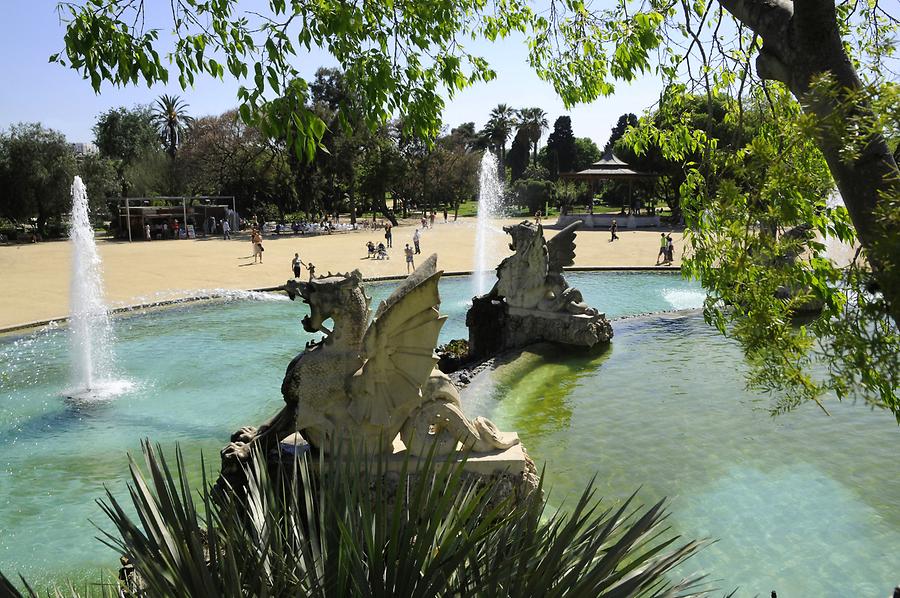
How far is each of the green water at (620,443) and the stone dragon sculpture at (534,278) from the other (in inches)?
40.2

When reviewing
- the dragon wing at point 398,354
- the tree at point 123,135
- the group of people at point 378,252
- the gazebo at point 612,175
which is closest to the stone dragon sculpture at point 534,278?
the dragon wing at point 398,354

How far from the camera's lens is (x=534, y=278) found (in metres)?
11.8

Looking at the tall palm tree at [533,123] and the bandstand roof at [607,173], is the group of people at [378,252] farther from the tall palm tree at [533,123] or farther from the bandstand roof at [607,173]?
the tall palm tree at [533,123]

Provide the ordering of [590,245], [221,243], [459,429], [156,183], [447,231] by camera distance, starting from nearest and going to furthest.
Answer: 1. [459,429]
2. [590,245]
3. [221,243]
4. [447,231]
5. [156,183]

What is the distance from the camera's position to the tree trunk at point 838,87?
3.10 metres

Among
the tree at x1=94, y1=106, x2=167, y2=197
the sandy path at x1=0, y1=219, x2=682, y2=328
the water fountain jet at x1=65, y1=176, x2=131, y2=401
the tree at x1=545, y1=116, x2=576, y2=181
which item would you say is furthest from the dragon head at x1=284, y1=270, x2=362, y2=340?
the tree at x1=545, y1=116, x2=576, y2=181

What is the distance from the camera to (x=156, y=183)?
56844 millimetres

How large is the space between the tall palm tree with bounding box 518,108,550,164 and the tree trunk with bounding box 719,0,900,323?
86128 millimetres

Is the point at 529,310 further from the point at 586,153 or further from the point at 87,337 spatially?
the point at 586,153

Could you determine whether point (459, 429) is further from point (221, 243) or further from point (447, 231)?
point (447, 231)

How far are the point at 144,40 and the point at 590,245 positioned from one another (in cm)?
3078

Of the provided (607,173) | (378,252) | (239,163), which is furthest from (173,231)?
(607,173)

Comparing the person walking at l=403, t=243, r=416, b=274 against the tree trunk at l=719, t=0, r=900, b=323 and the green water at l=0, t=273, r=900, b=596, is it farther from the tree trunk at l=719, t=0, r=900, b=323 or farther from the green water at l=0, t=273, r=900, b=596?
the tree trunk at l=719, t=0, r=900, b=323

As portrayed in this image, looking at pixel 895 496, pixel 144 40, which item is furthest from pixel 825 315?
pixel 144 40
